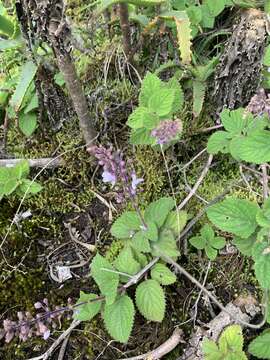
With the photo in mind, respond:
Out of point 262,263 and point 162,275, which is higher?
point 262,263

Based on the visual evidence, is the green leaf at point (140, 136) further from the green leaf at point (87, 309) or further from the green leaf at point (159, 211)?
the green leaf at point (87, 309)

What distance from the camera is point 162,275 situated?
1652 millimetres

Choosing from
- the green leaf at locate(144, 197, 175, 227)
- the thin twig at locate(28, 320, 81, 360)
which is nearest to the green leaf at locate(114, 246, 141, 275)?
the green leaf at locate(144, 197, 175, 227)


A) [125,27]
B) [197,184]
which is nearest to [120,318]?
[197,184]

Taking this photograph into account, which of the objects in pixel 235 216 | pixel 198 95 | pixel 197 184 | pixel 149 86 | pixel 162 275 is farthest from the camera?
pixel 198 95

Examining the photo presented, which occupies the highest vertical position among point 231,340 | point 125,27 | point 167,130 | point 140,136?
point 125,27

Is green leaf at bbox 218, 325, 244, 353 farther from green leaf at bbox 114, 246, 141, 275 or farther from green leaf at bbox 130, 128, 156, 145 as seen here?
green leaf at bbox 130, 128, 156, 145

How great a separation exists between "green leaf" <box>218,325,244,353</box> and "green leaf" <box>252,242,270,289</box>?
242mm

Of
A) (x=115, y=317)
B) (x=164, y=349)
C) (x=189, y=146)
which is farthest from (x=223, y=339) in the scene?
(x=189, y=146)

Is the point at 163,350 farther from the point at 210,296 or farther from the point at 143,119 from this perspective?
the point at 143,119

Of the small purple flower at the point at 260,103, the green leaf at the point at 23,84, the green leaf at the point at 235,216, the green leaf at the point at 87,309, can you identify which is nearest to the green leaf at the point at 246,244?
the green leaf at the point at 235,216

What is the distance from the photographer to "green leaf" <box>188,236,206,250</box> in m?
1.75

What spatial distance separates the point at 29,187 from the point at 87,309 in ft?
1.76

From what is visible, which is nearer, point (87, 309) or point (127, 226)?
point (87, 309)
